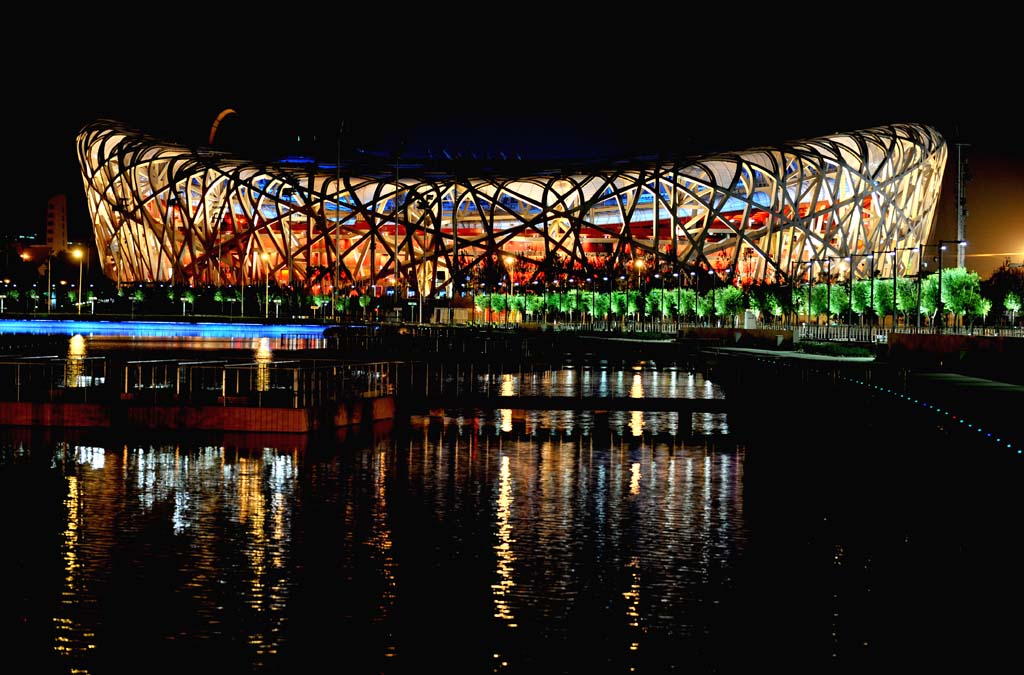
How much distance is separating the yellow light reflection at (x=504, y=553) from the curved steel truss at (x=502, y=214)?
307 feet

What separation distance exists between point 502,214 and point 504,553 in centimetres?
11916

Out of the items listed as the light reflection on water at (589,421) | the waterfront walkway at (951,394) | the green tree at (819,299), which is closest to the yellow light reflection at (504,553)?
the light reflection on water at (589,421)

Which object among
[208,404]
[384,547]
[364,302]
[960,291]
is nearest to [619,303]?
[364,302]

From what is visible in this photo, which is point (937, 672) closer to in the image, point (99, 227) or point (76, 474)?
point (76, 474)

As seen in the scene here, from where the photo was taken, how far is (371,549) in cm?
1115

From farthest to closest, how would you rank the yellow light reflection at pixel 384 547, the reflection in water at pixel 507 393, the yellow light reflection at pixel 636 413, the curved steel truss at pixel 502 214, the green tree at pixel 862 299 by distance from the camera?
1. the curved steel truss at pixel 502 214
2. the green tree at pixel 862 299
3. the reflection in water at pixel 507 393
4. the yellow light reflection at pixel 636 413
5. the yellow light reflection at pixel 384 547

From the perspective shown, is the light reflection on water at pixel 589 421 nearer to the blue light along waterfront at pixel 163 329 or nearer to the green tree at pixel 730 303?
the blue light along waterfront at pixel 163 329

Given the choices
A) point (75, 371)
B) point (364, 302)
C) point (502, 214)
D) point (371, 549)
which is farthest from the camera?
point (502, 214)

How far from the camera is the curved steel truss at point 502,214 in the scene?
108 m

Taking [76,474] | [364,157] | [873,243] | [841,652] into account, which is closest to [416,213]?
[364,157]

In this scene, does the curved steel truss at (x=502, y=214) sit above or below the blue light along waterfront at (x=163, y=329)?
above

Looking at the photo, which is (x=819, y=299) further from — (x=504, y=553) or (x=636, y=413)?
(x=504, y=553)

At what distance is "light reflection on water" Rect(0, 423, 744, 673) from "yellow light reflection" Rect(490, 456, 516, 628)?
0.03 meters

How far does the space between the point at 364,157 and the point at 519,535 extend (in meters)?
118
